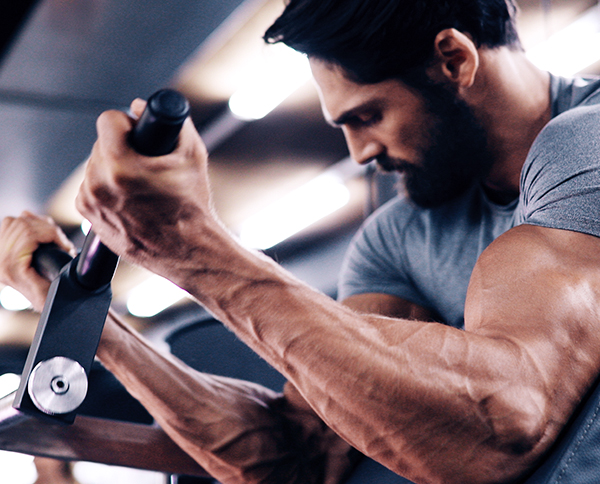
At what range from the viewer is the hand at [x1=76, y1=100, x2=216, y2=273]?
51 centimetres

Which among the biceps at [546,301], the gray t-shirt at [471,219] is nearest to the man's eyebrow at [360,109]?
the gray t-shirt at [471,219]

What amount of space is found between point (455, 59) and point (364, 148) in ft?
0.74

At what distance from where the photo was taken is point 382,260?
123cm

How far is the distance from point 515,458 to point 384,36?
80 centimetres

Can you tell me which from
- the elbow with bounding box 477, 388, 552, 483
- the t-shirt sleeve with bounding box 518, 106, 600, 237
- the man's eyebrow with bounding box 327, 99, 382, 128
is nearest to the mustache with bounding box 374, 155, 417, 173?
the man's eyebrow with bounding box 327, 99, 382, 128

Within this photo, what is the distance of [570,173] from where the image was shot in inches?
25.6

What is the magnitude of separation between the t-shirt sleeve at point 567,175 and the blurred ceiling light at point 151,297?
249 cm

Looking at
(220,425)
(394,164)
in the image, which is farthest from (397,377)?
(394,164)

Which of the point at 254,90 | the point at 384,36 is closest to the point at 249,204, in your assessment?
the point at 254,90

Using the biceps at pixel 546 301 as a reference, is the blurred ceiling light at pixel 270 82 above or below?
below

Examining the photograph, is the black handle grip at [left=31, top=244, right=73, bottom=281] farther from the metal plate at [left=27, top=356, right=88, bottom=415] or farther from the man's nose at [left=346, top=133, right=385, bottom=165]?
the man's nose at [left=346, top=133, right=385, bottom=165]

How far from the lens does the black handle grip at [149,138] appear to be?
460 millimetres

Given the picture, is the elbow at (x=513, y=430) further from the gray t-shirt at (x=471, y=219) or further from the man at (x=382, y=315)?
the gray t-shirt at (x=471, y=219)

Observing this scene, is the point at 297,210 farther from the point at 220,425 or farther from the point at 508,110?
the point at 220,425
